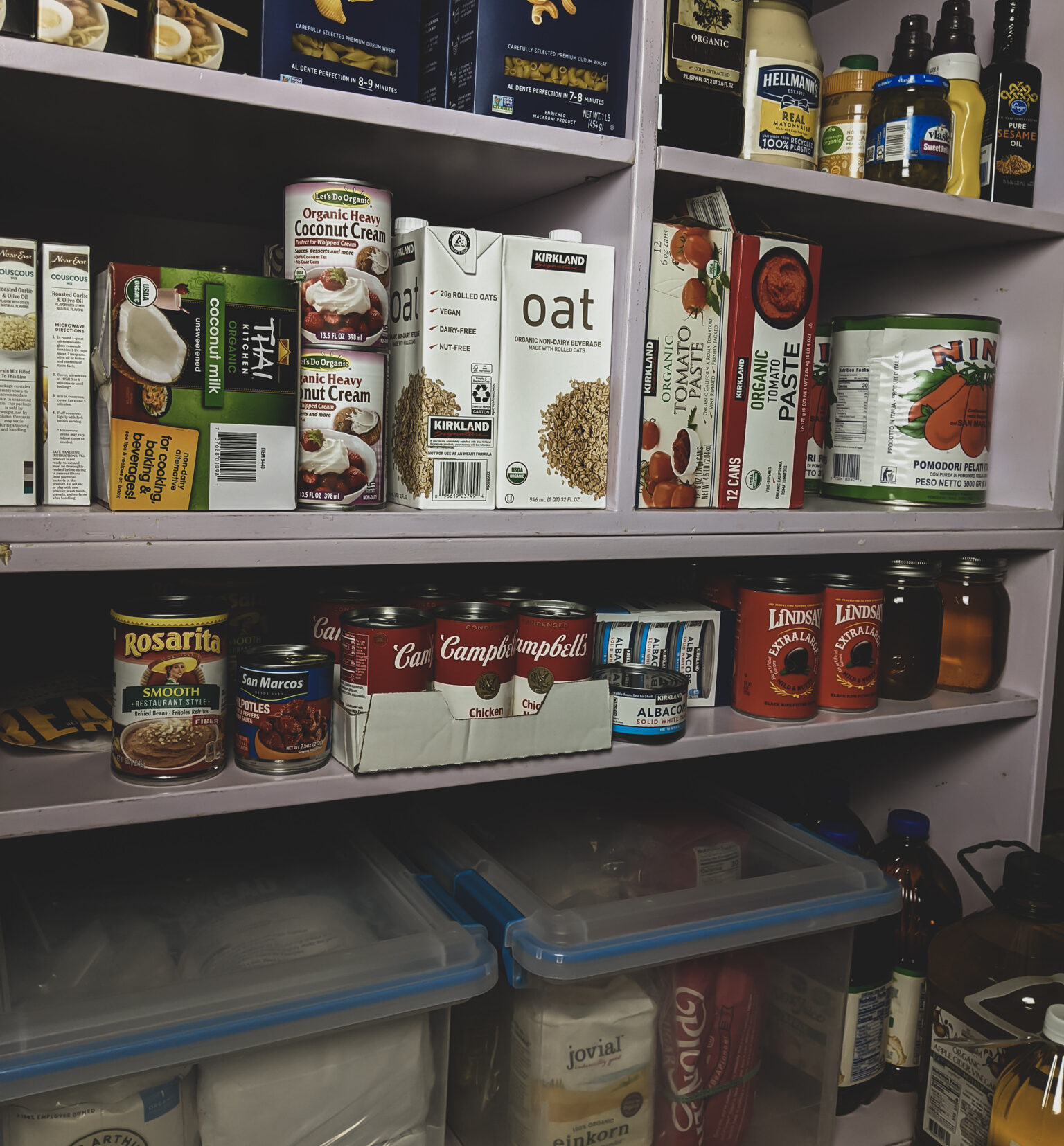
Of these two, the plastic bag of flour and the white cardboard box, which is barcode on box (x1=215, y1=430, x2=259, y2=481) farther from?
the plastic bag of flour

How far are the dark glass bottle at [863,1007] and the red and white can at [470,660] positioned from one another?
0.58m

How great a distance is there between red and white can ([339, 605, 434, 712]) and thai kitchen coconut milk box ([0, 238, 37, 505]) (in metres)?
0.31

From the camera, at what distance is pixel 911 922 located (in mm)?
1419

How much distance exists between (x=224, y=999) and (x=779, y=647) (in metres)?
0.72

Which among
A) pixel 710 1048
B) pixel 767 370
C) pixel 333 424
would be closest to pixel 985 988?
pixel 710 1048

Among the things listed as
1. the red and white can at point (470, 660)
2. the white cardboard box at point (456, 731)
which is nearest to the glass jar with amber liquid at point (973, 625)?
the white cardboard box at point (456, 731)

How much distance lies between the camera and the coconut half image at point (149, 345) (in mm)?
874

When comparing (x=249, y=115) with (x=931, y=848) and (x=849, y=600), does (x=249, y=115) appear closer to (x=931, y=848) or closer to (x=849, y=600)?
(x=849, y=600)

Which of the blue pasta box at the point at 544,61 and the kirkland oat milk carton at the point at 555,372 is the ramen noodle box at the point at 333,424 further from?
the blue pasta box at the point at 544,61

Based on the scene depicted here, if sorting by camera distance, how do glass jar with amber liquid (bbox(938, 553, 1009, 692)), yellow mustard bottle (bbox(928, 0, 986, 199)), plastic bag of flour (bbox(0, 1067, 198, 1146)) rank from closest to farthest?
plastic bag of flour (bbox(0, 1067, 198, 1146))
yellow mustard bottle (bbox(928, 0, 986, 199))
glass jar with amber liquid (bbox(938, 553, 1009, 692))

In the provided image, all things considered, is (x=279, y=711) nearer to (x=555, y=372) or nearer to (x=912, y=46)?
(x=555, y=372)

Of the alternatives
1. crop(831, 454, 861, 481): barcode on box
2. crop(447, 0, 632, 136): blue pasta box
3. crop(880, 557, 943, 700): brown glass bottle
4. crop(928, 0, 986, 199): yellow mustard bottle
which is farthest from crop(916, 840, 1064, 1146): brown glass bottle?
crop(447, 0, 632, 136): blue pasta box

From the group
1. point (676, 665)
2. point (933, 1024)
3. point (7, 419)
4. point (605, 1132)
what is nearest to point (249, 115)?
point (7, 419)

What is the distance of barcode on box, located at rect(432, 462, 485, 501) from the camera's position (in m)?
1.02
